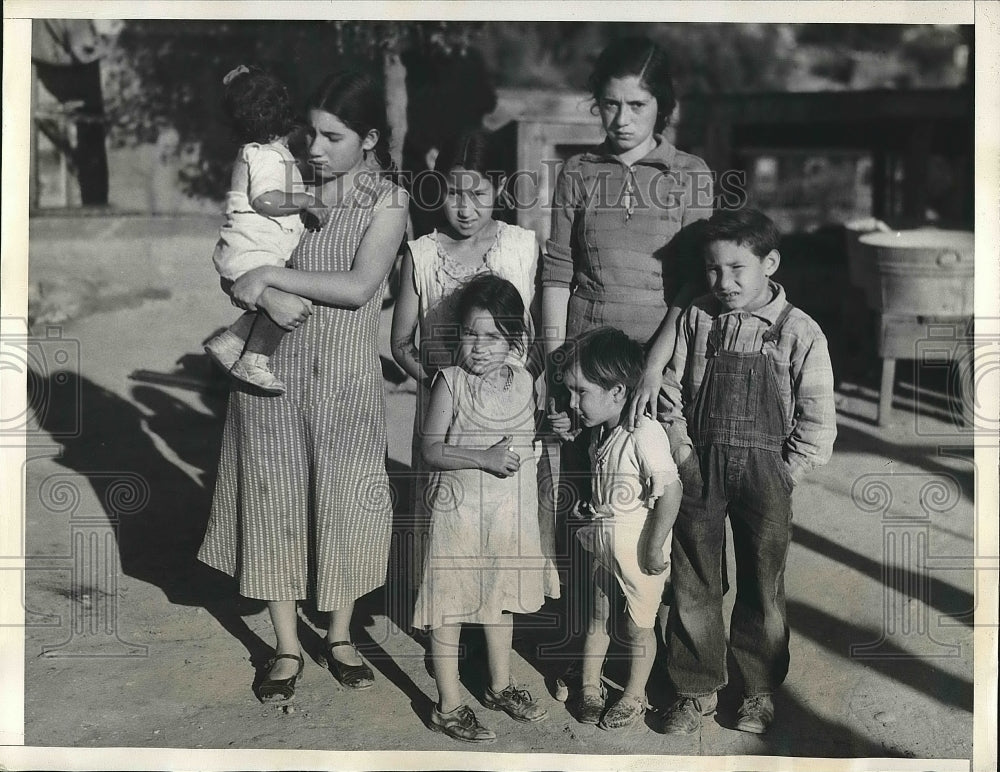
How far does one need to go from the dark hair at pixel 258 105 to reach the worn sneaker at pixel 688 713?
7.30 ft

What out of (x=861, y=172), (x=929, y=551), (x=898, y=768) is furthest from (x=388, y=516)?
(x=861, y=172)

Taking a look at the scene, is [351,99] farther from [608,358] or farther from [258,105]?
[608,358]

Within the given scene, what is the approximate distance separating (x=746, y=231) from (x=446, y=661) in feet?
5.26

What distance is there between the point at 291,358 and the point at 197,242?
5.01 m

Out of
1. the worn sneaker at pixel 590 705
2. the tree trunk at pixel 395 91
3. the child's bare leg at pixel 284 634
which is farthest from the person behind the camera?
the tree trunk at pixel 395 91

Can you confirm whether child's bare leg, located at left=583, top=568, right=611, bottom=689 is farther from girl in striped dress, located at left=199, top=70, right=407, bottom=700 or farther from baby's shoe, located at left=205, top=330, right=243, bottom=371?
baby's shoe, located at left=205, top=330, right=243, bottom=371

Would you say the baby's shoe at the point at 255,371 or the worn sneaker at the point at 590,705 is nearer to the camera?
the baby's shoe at the point at 255,371

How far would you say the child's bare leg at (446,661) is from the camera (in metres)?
3.37

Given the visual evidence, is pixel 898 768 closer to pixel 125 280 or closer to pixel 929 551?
pixel 929 551

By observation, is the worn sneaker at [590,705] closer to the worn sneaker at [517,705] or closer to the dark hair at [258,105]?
the worn sneaker at [517,705]

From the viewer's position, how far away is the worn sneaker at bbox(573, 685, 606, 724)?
350 cm

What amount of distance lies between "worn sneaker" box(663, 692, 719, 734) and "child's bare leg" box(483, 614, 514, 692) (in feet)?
1.76

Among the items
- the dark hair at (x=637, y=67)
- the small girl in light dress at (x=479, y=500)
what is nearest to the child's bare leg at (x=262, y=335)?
the small girl in light dress at (x=479, y=500)

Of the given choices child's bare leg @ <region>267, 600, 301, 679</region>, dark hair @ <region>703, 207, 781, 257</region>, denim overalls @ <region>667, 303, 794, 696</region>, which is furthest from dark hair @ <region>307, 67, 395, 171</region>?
child's bare leg @ <region>267, 600, 301, 679</region>
